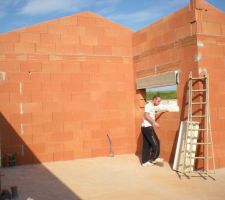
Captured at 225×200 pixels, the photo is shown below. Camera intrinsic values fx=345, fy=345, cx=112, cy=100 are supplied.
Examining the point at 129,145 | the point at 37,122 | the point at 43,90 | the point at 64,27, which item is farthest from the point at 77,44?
the point at 129,145

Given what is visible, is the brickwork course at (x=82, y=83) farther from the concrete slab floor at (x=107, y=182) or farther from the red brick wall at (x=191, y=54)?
the concrete slab floor at (x=107, y=182)

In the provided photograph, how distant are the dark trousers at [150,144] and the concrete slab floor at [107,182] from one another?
30 cm

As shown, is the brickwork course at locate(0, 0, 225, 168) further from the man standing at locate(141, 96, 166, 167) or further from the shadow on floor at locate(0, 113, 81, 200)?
the man standing at locate(141, 96, 166, 167)

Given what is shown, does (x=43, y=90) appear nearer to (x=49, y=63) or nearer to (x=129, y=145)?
(x=49, y=63)

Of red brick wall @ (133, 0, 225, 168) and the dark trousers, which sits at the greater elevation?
red brick wall @ (133, 0, 225, 168)

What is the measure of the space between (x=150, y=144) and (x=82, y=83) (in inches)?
101

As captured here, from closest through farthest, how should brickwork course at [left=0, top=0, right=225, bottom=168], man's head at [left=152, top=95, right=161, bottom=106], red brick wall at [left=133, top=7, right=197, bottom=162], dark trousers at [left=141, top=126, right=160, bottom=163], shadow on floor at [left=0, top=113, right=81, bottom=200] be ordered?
shadow on floor at [left=0, top=113, right=81, bottom=200] → red brick wall at [left=133, top=7, right=197, bottom=162] → dark trousers at [left=141, top=126, right=160, bottom=163] → man's head at [left=152, top=95, right=161, bottom=106] → brickwork course at [left=0, top=0, right=225, bottom=168]

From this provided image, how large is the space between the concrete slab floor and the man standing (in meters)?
0.26

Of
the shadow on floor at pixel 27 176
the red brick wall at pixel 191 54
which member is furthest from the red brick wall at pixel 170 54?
the shadow on floor at pixel 27 176

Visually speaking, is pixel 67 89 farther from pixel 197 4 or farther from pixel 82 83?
pixel 197 4

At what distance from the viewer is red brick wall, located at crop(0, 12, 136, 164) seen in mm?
8422

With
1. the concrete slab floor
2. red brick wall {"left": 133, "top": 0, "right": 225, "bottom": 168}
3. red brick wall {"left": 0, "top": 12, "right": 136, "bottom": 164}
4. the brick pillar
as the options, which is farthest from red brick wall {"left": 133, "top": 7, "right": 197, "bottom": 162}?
the concrete slab floor

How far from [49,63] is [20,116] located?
4.94 feet

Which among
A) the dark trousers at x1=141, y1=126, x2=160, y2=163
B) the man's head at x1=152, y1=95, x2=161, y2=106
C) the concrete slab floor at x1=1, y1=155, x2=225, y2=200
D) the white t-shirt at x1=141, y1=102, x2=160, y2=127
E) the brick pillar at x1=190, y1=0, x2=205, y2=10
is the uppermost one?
the brick pillar at x1=190, y1=0, x2=205, y2=10
